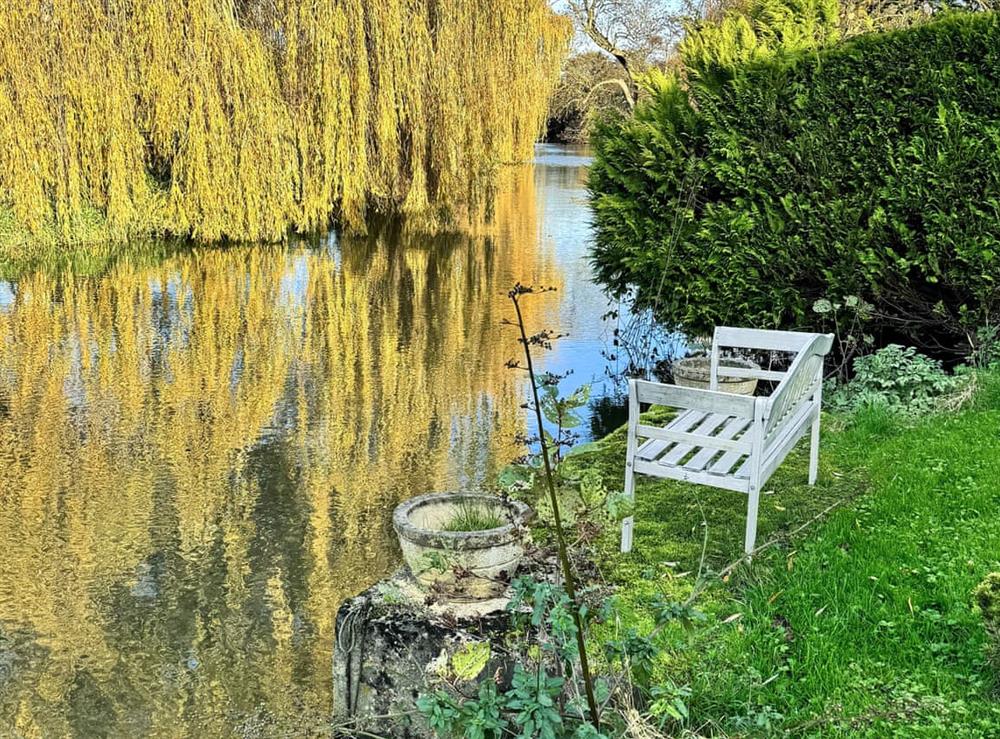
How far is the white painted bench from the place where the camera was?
3.81 meters

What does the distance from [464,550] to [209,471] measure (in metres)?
2.90

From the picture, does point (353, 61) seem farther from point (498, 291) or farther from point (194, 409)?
point (194, 409)

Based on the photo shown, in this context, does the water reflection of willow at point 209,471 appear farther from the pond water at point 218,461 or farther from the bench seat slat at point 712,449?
the bench seat slat at point 712,449

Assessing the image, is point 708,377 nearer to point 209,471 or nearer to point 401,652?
point 209,471

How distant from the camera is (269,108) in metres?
13.4

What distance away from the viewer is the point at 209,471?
5297 millimetres

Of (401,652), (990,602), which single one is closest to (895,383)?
(990,602)

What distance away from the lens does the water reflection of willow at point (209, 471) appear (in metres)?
3.30

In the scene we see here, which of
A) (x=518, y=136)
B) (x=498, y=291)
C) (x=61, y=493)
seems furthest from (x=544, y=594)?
(x=518, y=136)

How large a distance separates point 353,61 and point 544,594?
1278 cm

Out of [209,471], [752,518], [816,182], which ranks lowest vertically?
[209,471]

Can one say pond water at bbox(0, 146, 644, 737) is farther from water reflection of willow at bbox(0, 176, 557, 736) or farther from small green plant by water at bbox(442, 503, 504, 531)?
small green plant by water at bbox(442, 503, 504, 531)

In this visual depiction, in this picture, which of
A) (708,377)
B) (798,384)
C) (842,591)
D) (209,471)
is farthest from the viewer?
(708,377)

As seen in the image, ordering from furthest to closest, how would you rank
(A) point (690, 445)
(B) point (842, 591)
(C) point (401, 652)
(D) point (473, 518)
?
(A) point (690, 445), (B) point (842, 591), (D) point (473, 518), (C) point (401, 652)
